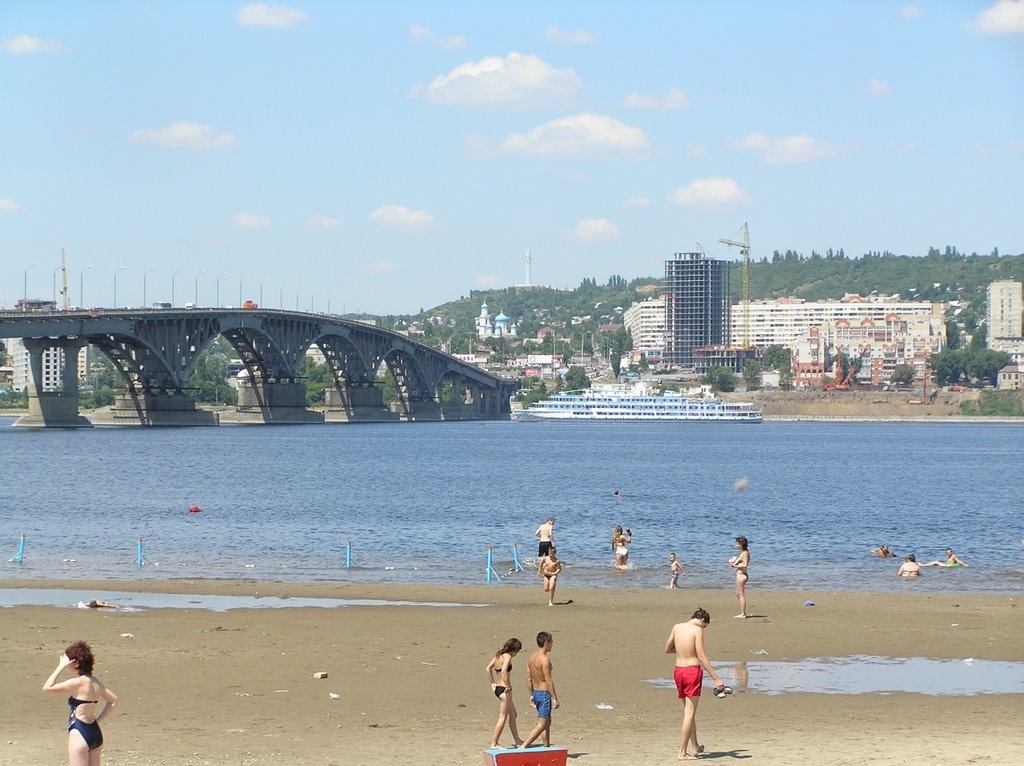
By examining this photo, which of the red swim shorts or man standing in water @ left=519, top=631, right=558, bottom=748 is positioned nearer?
man standing in water @ left=519, top=631, right=558, bottom=748

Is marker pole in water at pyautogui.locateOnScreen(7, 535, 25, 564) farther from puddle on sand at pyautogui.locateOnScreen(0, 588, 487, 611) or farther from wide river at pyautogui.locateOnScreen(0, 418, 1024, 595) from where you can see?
puddle on sand at pyautogui.locateOnScreen(0, 588, 487, 611)

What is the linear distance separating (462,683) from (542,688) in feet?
17.0

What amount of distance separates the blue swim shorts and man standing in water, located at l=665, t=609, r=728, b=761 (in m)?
1.47

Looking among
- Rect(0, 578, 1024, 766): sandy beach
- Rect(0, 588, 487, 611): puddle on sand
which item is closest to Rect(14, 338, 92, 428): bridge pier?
Rect(0, 588, 487, 611): puddle on sand

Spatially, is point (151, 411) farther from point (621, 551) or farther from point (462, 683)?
point (462, 683)

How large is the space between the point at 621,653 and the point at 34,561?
22.0 metres

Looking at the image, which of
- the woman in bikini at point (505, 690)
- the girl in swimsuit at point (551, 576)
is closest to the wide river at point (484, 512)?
the girl in swimsuit at point (551, 576)

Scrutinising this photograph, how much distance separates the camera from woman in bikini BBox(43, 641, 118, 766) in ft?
47.1

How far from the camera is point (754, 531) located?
57906mm

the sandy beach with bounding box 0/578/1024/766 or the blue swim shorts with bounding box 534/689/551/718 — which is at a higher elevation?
the blue swim shorts with bounding box 534/689/551/718

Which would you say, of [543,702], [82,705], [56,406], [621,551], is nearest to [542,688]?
[543,702]

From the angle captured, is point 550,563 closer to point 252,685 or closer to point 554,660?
point 554,660

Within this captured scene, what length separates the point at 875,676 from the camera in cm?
2375

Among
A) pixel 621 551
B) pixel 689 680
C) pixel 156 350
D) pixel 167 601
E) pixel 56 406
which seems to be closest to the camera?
pixel 689 680
